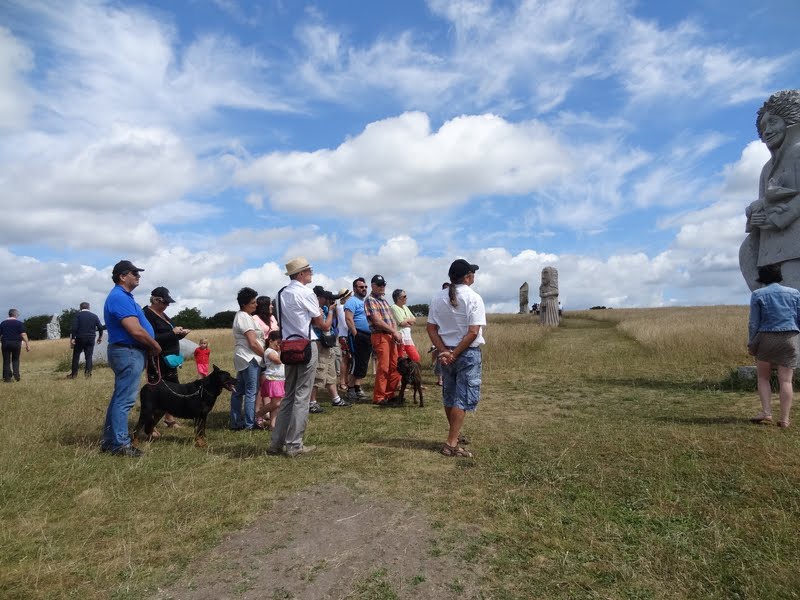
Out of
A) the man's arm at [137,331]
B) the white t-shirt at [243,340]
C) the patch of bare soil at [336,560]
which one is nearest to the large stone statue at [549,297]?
the white t-shirt at [243,340]

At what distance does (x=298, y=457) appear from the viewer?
16.3 feet

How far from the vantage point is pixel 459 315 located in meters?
4.93

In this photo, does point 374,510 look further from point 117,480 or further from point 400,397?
point 400,397

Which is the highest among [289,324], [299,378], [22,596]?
[289,324]

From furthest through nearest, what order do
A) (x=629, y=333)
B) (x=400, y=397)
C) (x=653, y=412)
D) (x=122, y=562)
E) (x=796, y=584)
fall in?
(x=629, y=333), (x=400, y=397), (x=653, y=412), (x=122, y=562), (x=796, y=584)

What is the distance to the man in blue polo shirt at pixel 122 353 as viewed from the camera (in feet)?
16.7

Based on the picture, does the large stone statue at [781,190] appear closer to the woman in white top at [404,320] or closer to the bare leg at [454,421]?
the woman in white top at [404,320]

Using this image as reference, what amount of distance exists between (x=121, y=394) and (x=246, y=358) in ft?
4.76

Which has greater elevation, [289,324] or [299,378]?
[289,324]

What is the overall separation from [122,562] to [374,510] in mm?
1598

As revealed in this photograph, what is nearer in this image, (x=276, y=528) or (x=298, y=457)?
(x=276, y=528)

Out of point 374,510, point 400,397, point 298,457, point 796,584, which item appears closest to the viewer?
point 796,584

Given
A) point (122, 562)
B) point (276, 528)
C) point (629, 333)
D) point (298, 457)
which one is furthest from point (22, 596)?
point (629, 333)

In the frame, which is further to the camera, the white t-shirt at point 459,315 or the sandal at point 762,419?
the sandal at point 762,419
